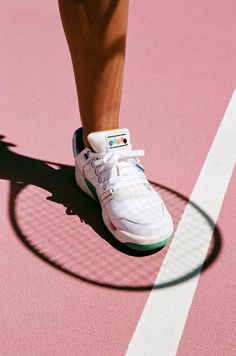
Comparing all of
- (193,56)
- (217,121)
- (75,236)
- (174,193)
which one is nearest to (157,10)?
(193,56)

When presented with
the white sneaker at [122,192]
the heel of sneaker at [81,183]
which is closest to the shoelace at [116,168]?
the white sneaker at [122,192]

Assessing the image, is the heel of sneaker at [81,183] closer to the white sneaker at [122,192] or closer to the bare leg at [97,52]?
the white sneaker at [122,192]

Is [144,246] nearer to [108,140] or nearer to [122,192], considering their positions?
[122,192]

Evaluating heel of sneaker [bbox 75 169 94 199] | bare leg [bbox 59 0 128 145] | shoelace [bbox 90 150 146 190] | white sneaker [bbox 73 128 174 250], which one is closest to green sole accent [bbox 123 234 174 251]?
white sneaker [bbox 73 128 174 250]

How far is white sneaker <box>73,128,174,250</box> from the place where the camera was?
1.72 m

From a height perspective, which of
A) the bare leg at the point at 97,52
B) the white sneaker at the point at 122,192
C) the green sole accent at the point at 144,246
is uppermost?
the bare leg at the point at 97,52

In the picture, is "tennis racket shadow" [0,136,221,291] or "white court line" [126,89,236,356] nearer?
"white court line" [126,89,236,356]

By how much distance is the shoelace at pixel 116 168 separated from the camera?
187 centimetres

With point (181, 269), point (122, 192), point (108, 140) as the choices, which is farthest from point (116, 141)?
point (181, 269)

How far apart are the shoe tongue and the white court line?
1.26ft

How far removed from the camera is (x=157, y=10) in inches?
195

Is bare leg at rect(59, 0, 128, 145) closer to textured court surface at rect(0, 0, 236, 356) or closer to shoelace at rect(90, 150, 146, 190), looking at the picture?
shoelace at rect(90, 150, 146, 190)

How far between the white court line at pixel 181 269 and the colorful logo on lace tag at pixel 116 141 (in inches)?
14.9

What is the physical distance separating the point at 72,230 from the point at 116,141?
374 millimetres
